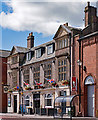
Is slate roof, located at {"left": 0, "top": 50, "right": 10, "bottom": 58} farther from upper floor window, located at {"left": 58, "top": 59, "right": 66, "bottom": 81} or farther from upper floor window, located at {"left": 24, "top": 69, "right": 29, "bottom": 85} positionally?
upper floor window, located at {"left": 58, "top": 59, "right": 66, "bottom": 81}

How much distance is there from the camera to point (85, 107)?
32.2 meters

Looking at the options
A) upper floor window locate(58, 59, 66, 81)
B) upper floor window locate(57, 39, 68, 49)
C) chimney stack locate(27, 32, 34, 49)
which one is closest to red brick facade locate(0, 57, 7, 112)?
chimney stack locate(27, 32, 34, 49)

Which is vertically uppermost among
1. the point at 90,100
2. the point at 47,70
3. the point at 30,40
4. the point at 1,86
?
the point at 30,40

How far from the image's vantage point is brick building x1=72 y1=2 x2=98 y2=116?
31042 millimetres

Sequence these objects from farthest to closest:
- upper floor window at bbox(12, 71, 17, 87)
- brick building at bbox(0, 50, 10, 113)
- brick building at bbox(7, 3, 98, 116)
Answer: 1. brick building at bbox(0, 50, 10, 113)
2. upper floor window at bbox(12, 71, 17, 87)
3. brick building at bbox(7, 3, 98, 116)

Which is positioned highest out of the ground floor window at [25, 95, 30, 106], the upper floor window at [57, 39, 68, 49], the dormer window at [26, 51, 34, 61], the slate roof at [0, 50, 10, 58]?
the slate roof at [0, 50, 10, 58]

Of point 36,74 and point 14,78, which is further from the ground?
point 36,74

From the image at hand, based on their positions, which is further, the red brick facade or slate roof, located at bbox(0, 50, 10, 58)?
slate roof, located at bbox(0, 50, 10, 58)

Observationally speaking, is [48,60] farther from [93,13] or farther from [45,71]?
[93,13]

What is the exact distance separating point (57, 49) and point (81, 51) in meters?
5.21

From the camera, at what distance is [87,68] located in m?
32.1

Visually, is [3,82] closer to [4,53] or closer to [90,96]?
[4,53]

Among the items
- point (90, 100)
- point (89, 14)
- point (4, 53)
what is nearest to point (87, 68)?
point (90, 100)

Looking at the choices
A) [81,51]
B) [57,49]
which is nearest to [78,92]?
[81,51]
